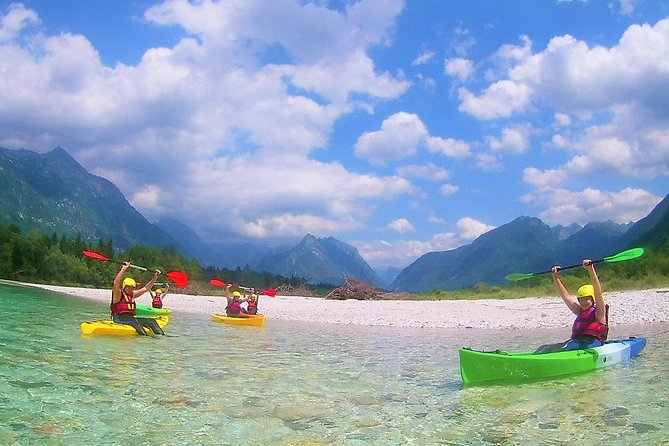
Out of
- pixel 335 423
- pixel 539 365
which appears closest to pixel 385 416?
pixel 335 423

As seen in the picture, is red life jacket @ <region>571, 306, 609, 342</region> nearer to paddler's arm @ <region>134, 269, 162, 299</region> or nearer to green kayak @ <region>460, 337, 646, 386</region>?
green kayak @ <region>460, 337, 646, 386</region>

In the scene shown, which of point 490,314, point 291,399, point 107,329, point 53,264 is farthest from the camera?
A: point 53,264

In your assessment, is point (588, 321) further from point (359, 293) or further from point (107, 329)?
point (359, 293)

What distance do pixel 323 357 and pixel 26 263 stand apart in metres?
69.7

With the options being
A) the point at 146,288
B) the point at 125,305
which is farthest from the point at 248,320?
the point at 125,305

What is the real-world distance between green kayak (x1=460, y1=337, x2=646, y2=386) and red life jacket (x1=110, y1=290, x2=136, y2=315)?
979 cm

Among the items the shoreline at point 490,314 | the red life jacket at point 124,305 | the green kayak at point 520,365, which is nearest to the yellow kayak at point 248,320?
the shoreline at point 490,314

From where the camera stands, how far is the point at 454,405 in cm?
764

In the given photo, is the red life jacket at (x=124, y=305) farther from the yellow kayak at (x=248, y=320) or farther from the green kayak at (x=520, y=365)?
the green kayak at (x=520, y=365)

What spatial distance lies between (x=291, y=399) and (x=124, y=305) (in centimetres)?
829

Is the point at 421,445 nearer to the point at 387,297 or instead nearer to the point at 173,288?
the point at 387,297

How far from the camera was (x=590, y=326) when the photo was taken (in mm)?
10875

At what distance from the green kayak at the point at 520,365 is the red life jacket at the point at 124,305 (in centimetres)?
979

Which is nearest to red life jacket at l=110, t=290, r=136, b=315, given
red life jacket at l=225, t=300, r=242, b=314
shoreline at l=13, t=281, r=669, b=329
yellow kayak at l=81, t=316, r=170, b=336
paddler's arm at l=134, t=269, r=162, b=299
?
paddler's arm at l=134, t=269, r=162, b=299
